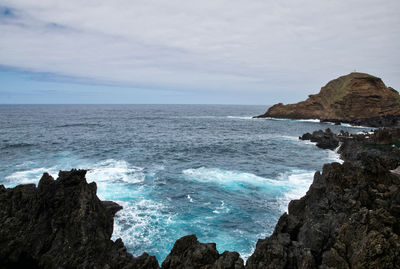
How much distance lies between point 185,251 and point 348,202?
12069mm

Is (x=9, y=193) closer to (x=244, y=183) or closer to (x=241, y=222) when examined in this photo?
(x=241, y=222)

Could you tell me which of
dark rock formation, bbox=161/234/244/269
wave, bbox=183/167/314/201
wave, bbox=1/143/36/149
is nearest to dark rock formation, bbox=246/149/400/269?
dark rock formation, bbox=161/234/244/269

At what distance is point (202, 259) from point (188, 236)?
165 cm

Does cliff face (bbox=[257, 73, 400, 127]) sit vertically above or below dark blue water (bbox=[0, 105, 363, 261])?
above

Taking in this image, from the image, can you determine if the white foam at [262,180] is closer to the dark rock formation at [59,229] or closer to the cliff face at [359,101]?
the dark rock formation at [59,229]

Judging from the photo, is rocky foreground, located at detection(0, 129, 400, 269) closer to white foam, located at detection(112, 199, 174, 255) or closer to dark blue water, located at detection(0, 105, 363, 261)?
white foam, located at detection(112, 199, 174, 255)

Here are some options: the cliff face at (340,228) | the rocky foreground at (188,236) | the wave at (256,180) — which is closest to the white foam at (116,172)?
the wave at (256,180)

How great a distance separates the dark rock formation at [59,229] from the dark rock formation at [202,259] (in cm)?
112

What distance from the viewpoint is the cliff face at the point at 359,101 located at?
11100 cm

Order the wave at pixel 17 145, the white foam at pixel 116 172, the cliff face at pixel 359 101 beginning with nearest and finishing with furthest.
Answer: the white foam at pixel 116 172 → the wave at pixel 17 145 → the cliff face at pixel 359 101

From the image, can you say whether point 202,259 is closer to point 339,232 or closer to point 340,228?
point 339,232

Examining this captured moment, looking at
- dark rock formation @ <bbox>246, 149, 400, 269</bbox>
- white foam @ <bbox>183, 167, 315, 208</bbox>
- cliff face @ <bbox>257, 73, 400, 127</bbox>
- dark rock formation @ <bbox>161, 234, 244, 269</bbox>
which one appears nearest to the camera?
dark rock formation @ <bbox>246, 149, 400, 269</bbox>

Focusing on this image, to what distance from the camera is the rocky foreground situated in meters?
12.0

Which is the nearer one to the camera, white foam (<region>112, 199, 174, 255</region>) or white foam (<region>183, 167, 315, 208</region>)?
white foam (<region>112, 199, 174, 255</region>)
